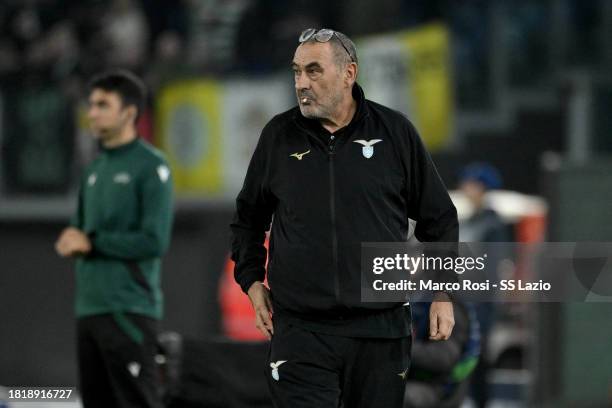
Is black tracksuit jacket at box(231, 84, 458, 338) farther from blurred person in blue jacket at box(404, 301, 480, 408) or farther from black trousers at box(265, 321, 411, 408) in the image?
blurred person in blue jacket at box(404, 301, 480, 408)

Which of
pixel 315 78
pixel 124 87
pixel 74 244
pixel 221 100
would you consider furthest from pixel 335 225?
pixel 221 100

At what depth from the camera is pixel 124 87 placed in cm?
709

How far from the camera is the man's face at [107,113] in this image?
276 inches

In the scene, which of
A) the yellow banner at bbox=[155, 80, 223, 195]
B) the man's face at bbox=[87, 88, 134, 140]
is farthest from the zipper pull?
the yellow banner at bbox=[155, 80, 223, 195]

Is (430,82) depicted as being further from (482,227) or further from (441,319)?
(441,319)

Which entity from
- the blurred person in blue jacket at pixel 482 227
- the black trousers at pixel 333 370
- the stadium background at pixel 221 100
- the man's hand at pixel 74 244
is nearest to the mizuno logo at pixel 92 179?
the man's hand at pixel 74 244

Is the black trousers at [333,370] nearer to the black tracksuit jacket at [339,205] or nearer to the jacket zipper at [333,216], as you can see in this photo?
the black tracksuit jacket at [339,205]

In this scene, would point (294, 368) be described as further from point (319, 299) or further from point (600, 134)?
point (600, 134)

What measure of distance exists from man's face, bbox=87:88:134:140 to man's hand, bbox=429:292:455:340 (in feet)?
7.97

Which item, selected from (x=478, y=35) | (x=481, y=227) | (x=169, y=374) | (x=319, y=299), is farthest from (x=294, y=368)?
(x=478, y=35)

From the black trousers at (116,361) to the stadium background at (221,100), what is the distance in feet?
20.2

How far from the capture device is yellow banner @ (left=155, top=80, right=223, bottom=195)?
48.2 ft

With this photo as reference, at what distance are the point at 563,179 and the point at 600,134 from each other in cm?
423

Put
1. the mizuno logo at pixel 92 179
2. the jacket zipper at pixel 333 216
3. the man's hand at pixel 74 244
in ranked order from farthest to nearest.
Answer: the mizuno logo at pixel 92 179 < the man's hand at pixel 74 244 < the jacket zipper at pixel 333 216
